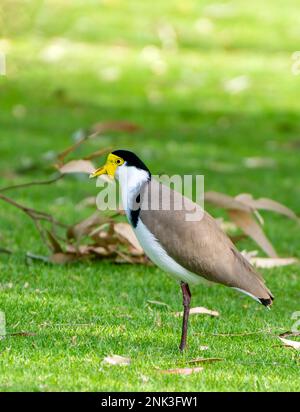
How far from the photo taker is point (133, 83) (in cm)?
1420

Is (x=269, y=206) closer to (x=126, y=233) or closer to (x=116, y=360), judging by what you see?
(x=126, y=233)

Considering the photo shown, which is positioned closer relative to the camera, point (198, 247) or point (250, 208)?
point (198, 247)

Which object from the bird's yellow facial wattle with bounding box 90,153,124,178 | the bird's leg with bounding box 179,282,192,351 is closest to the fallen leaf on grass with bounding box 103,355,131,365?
the bird's leg with bounding box 179,282,192,351

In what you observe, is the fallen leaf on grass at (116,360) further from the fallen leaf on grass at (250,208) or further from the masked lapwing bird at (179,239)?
the fallen leaf on grass at (250,208)

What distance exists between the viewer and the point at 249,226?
20.7 ft

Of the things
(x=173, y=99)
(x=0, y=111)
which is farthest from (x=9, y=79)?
(x=173, y=99)

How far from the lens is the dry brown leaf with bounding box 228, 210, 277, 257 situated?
623cm

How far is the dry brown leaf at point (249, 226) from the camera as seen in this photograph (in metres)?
6.23

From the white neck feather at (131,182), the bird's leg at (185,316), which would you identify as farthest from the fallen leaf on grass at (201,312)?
the white neck feather at (131,182)

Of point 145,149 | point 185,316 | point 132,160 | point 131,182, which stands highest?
point 145,149

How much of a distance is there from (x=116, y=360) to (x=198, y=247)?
67 centimetres

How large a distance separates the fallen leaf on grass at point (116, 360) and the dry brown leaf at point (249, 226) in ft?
7.15

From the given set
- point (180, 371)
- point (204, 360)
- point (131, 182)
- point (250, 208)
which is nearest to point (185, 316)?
point (204, 360)

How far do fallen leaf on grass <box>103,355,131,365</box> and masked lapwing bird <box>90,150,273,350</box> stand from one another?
0.34 m
